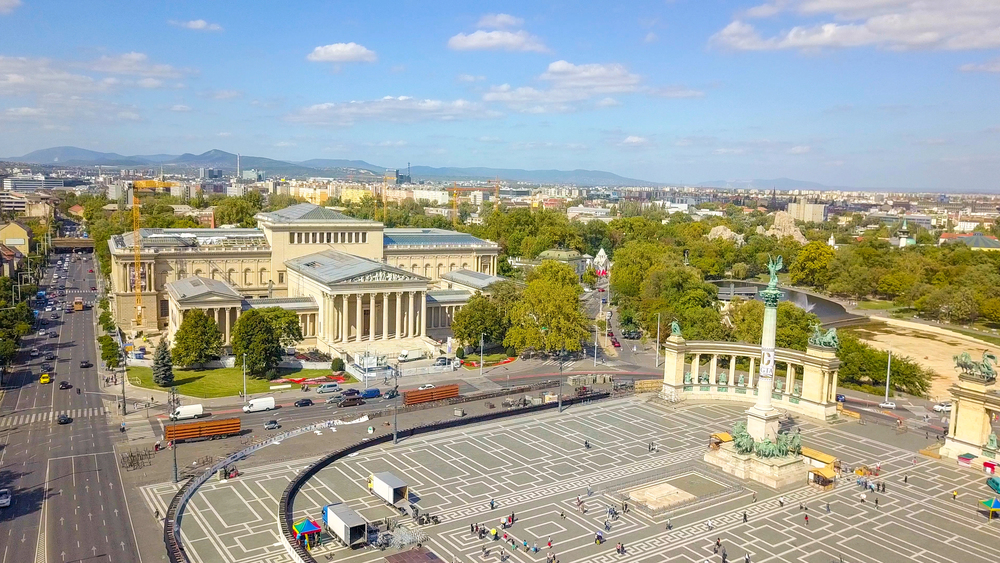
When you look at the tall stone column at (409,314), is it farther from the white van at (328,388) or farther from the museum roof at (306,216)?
the museum roof at (306,216)

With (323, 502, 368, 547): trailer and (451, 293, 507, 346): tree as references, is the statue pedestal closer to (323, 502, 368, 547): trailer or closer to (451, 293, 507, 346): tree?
(323, 502, 368, 547): trailer

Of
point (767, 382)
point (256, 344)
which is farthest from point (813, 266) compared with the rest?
point (256, 344)

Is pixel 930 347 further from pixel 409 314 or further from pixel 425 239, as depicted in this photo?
pixel 425 239

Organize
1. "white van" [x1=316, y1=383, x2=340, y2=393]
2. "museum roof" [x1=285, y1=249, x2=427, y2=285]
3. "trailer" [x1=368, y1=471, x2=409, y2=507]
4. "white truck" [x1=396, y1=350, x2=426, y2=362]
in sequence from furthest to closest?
"museum roof" [x1=285, y1=249, x2=427, y2=285], "white truck" [x1=396, y1=350, x2=426, y2=362], "white van" [x1=316, y1=383, x2=340, y2=393], "trailer" [x1=368, y1=471, x2=409, y2=507]

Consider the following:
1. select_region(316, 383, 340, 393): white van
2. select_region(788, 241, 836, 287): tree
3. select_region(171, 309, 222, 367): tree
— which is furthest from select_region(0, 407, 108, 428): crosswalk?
Answer: select_region(788, 241, 836, 287): tree

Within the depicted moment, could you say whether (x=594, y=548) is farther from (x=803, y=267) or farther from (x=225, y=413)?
(x=803, y=267)
